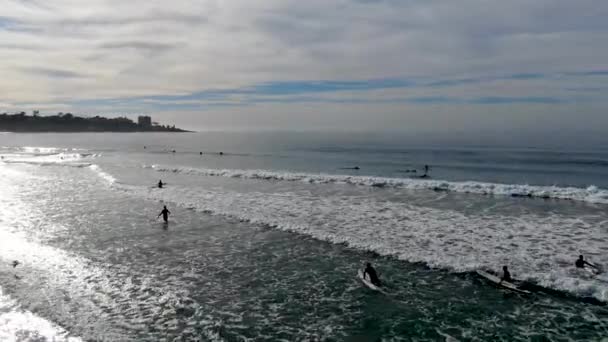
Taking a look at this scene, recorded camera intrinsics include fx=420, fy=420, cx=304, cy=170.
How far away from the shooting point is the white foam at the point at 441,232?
806 inches

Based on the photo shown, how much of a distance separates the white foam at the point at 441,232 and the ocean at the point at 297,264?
124 mm

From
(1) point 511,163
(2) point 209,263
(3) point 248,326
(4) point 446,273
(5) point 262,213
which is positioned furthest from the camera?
(1) point 511,163

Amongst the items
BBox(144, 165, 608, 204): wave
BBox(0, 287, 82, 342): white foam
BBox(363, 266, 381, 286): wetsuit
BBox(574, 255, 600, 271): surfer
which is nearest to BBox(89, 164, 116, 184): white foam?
BBox(144, 165, 608, 204): wave

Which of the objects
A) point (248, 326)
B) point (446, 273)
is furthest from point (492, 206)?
point (248, 326)

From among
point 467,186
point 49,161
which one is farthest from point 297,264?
point 49,161

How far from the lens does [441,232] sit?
26859 mm

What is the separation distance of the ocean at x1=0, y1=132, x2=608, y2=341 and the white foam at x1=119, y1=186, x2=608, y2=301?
12 cm

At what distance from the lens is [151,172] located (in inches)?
2527

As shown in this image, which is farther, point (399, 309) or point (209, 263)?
point (209, 263)

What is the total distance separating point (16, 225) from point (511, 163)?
240 feet

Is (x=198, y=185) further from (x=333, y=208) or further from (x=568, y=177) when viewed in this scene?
(x=568, y=177)

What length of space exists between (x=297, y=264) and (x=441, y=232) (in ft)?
35.8

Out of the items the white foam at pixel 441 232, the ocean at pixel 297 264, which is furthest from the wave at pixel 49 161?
the white foam at pixel 441 232

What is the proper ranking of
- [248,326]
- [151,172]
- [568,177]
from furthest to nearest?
[151,172] < [568,177] < [248,326]
